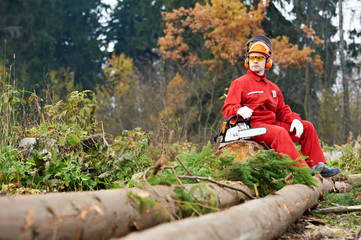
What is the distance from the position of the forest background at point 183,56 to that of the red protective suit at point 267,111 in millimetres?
3587

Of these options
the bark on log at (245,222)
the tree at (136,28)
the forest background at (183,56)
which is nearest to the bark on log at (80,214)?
the bark on log at (245,222)

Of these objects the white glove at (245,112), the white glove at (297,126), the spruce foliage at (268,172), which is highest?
the white glove at (245,112)

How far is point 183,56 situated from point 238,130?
1908 cm

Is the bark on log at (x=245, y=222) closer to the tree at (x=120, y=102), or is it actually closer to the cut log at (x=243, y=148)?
the cut log at (x=243, y=148)

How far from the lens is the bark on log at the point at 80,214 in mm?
1858

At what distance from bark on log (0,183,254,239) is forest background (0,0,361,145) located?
479 cm

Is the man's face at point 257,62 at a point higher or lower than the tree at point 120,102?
higher

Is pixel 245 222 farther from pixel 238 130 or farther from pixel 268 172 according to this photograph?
pixel 238 130

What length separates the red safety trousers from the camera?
4.52 metres

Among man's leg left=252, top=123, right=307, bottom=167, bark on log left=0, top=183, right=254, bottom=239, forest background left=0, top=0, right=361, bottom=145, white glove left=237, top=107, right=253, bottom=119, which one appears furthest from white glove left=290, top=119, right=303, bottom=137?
forest background left=0, top=0, right=361, bottom=145

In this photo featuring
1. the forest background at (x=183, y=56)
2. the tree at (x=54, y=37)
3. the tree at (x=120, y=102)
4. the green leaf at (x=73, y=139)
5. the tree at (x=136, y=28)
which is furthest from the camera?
the tree at (x=136, y=28)

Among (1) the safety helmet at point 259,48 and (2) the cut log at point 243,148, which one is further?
(1) the safety helmet at point 259,48

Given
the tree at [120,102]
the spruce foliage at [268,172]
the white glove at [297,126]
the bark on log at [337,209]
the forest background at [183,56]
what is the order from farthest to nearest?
the tree at [120,102] → the forest background at [183,56] → the white glove at [297,126] → the bark on log at [337,209] → the spruce foliage at [268,172]

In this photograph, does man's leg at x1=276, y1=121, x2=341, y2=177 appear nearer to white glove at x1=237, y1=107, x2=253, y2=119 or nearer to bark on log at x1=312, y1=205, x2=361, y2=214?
white glove at x1=237, y1=107, x2=253, y2=119
